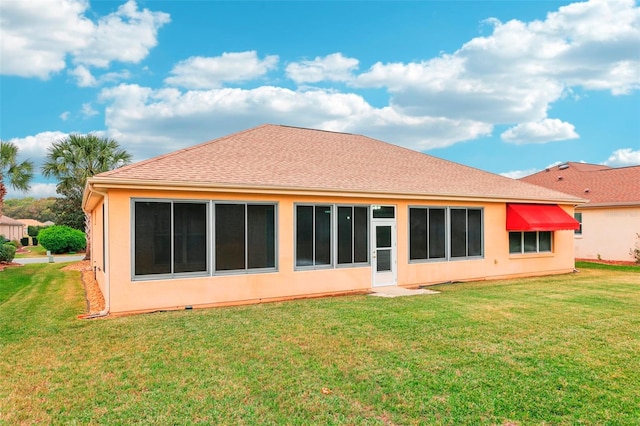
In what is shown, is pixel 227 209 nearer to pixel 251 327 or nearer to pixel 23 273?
pixel 251 327

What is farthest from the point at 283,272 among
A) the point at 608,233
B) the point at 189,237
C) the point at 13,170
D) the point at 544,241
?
the point at 608,233


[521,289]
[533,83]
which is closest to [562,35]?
[533,83]

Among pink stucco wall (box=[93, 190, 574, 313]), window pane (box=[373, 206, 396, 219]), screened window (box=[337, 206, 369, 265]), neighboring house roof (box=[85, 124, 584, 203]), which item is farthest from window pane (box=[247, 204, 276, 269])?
window pane (box=[373, 206, 396, 219])

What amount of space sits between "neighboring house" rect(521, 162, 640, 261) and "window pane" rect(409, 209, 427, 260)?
14.3 m

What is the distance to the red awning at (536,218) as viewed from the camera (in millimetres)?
15531

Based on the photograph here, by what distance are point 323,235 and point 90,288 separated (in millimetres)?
8848

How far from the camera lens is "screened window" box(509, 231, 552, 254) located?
53.8ft

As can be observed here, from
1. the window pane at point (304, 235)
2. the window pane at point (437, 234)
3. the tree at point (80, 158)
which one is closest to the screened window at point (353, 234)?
the window pane at point (304, 235)

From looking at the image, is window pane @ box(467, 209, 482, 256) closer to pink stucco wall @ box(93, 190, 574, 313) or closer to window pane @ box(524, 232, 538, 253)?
pink stucco wall @ box(93, 190, 574, 313)

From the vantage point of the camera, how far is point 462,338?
24.1ft

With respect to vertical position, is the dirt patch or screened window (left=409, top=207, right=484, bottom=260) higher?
screened window (left=409, top=207, right=484, bottom=260)

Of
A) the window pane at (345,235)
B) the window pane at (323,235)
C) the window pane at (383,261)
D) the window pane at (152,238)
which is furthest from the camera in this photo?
the window pane at (383,261)

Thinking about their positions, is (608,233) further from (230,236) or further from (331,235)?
(230,236)

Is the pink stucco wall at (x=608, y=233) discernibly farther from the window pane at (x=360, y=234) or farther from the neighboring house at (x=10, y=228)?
the neighboring house at (x=10, y=228)
